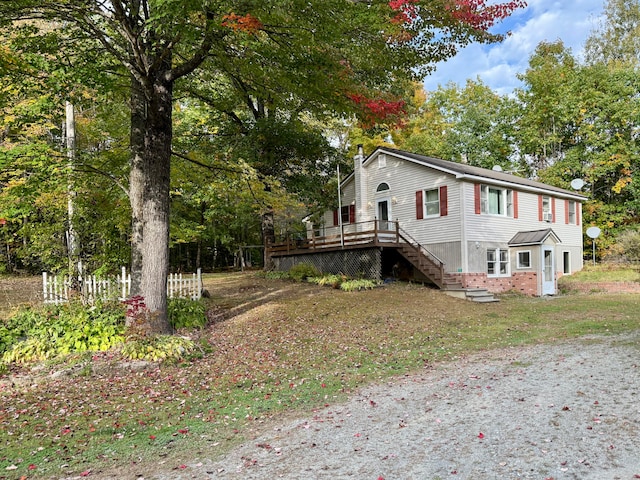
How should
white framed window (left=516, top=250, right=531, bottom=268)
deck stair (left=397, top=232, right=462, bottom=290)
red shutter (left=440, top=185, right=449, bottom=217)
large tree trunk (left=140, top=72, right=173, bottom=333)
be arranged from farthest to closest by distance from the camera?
white framed window (left=516, top=250, right=531, bottom=268)
red shutter (left=440, top=185, right=449, bottom=217)
deck stair (left=397, top=232, right=462, bottom=290)
large tree trunk (left=140, top=72, right=173, bottom=333)

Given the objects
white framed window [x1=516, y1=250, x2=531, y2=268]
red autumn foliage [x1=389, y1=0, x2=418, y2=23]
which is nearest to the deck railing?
white framed window [x1=516, y1=250, x2=531, y2=268]

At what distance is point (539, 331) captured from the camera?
1031 cm

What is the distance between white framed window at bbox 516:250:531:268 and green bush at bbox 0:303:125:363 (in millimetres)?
16862

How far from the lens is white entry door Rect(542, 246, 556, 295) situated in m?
19.0

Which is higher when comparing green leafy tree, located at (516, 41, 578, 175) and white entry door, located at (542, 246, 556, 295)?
green leafy tree, located at (516, 41, 578, 175)

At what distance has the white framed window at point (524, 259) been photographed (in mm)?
19375

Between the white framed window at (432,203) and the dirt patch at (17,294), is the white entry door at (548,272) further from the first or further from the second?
the dirt patch at (17,294)

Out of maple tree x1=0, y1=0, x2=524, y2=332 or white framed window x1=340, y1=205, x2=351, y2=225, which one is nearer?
maple tree x1=0, y1=0, x2=524, y2=332

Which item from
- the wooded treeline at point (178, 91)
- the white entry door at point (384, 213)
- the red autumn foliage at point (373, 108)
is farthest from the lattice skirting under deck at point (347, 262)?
the red autumn foliage at point (373, 108)

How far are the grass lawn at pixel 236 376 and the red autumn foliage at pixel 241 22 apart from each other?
5495 mm

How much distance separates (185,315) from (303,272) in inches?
352

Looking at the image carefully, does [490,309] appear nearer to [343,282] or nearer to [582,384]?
[343,282]

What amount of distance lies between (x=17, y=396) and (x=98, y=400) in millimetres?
1184

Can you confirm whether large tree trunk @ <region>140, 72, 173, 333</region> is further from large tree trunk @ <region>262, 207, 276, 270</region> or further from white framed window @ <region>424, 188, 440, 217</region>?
large tree trunk @ <region>262, 207, 276, 270</region>
